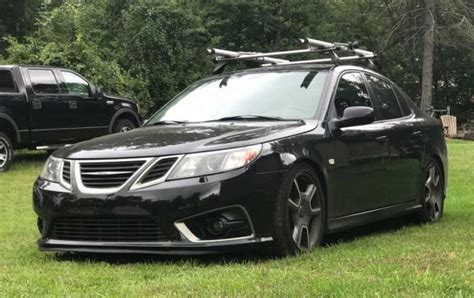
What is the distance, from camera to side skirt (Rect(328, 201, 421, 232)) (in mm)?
5625

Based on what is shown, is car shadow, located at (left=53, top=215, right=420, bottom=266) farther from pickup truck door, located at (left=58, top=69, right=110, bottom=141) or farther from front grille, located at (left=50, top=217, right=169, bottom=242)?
pickup truck door, located at (left=58, top=69, right=110, bottom=141)

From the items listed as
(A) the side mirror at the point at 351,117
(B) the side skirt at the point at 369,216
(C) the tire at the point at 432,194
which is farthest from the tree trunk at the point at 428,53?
(A) the side mirror at the point at 351,117

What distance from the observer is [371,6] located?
1351 inches

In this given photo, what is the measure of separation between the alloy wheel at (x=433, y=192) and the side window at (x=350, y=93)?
1.23 meters

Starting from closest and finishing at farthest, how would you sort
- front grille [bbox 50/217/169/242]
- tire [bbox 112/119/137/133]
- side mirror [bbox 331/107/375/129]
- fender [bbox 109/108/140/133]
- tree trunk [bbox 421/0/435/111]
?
1. front grille [bbox 50/217/169/242]
2. side mirror [bbox 331/107/375/129]
3. fender [bbox 109/108/140/133]
4. tire [bbox 112/119/137/133]
5. tree trunk [bbox 421/0/435/111]

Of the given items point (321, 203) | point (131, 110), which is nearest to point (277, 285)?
point (321, 203)

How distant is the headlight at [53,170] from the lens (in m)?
5.23

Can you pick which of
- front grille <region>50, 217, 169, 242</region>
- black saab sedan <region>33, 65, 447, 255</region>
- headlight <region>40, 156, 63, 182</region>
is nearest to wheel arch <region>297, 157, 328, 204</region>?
black saab sedan <region>33, 65, 447, 255</region>

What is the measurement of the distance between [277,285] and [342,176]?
183cm

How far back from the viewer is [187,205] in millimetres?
4719

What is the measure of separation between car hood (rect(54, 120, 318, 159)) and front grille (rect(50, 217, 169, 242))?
0.46 m

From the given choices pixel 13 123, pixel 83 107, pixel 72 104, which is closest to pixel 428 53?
pixel 83 107

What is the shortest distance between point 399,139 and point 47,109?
8.77 meters

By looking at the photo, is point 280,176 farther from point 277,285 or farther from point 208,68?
point 208,68
